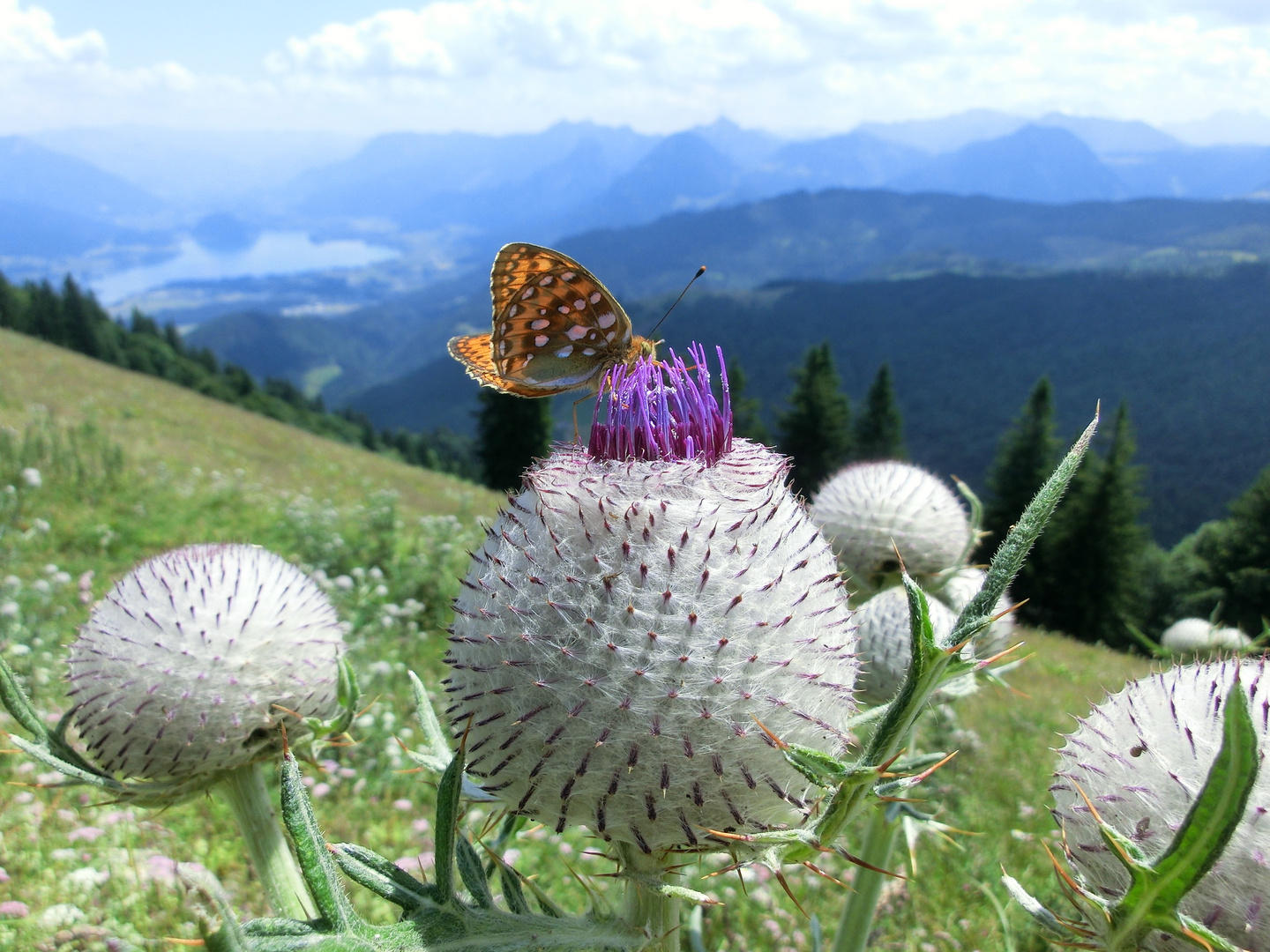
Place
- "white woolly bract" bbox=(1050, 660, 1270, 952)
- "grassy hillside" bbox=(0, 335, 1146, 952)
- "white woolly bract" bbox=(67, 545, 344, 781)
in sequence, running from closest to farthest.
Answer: "white woolly bract" bbox=(1050, 660, 1270, 952)
"white woolly bract" bbox=(67, 545, 344, 781)
"grassy hillside" bbox=(0, 335, 1146, 952)

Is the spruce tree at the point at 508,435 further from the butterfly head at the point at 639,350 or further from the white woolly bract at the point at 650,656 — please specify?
the white woolly bract at the point at 650,656

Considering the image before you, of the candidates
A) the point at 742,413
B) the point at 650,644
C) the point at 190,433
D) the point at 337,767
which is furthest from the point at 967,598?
the point at 742,413

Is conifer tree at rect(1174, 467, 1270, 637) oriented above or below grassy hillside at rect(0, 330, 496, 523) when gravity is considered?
below

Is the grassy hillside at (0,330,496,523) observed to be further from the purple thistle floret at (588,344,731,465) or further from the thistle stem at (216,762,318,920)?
the purple thistle floret at (588,344,731,465)

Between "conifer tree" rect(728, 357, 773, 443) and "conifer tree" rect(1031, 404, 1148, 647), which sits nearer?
"conifer tree" rect(728, 357, 773, 443)

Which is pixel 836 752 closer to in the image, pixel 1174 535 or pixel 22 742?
pixel 22 742

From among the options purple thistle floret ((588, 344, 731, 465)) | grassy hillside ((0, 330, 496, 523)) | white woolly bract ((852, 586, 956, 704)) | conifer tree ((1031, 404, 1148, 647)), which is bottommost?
conifer tree ((1031, 404, 1148, 647))

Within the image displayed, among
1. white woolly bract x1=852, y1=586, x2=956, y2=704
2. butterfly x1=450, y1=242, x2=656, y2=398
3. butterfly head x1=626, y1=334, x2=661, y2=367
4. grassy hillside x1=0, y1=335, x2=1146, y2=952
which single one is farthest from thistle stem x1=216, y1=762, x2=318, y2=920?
white woolly bract x1=852, y1=586, x2=956, y2=704
